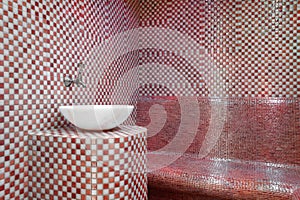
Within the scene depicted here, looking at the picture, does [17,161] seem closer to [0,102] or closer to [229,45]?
[0,102]

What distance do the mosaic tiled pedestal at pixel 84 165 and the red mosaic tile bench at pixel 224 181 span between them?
643 millimetres

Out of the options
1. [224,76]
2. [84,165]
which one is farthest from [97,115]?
[224,76]

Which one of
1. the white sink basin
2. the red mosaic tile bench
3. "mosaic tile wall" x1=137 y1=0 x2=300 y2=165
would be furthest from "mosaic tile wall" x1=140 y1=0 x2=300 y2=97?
the white sink basin

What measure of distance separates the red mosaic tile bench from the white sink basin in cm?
91

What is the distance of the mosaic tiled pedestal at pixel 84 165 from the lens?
5.15ft

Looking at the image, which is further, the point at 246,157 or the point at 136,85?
the point at 136,85

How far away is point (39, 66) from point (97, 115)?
2.08 feet

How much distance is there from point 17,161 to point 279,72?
2.65 m

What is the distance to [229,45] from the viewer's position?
9.68 feet

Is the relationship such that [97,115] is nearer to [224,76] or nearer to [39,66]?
[39,66]

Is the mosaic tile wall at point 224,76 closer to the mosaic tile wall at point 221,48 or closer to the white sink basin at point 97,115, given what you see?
the mosaic tile wall at point 221,48

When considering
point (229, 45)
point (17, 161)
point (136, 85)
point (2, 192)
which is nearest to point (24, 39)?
point (17, 161)

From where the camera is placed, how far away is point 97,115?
162cm

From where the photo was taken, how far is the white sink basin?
5.34ft
